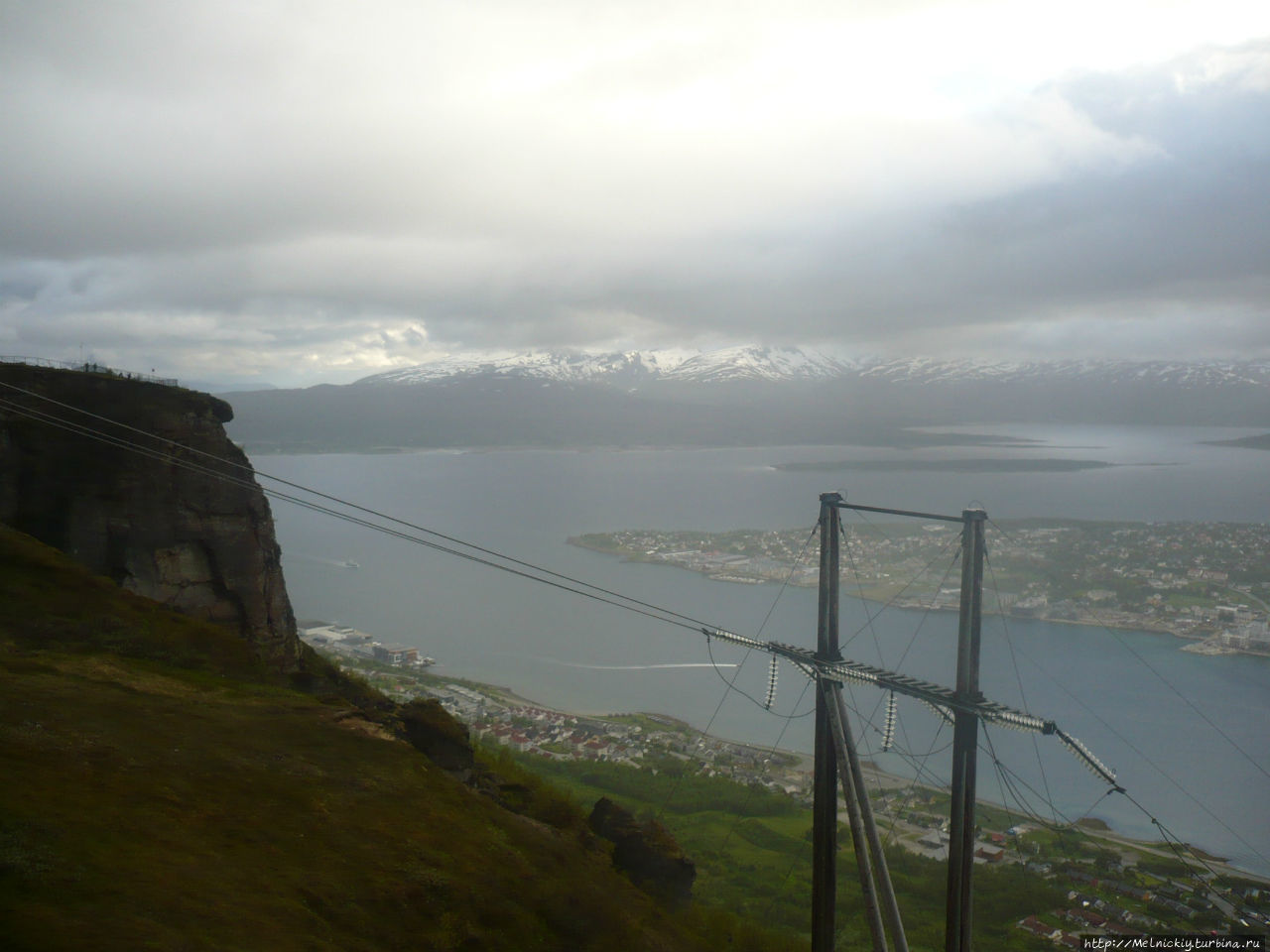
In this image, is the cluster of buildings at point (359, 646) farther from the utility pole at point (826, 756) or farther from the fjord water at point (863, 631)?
the utility pole at point (826, 756)

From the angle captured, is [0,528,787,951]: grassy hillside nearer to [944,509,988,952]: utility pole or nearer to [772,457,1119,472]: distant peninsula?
[944,509,988,952]: utility pole

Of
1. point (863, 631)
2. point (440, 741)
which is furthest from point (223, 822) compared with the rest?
point (863, 631)

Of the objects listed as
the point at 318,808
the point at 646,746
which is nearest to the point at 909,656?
the point at 646,746

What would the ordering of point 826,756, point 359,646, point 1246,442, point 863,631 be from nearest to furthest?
point 826,756, point 863,631, point 359,646, point 1246,442

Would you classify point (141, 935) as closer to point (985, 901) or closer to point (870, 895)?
point (870, 895)

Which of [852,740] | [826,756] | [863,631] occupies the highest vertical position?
[852,740]

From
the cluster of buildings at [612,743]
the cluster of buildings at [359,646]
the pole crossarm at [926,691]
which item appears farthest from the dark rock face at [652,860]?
the cluster of buildings at [359,646]

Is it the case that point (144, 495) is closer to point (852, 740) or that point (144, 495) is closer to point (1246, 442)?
point (852, 740)
